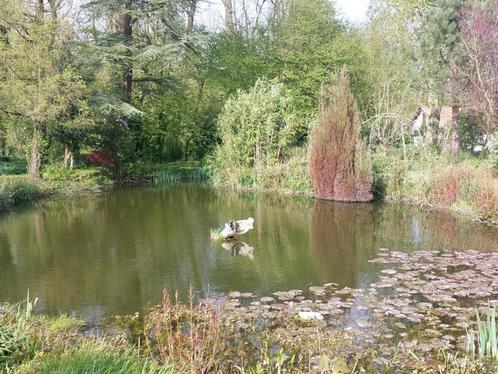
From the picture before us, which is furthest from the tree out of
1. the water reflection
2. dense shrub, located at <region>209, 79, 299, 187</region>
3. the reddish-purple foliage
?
the reddish-purple foliage

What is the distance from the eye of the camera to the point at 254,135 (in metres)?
20.4

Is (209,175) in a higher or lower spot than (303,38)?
lower

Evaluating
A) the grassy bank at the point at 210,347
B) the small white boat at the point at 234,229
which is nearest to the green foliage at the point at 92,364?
the grassy bank at the point at 210,347

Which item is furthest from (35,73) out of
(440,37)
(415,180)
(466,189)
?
(440,37)

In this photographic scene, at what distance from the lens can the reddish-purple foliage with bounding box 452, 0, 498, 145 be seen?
17734 mm

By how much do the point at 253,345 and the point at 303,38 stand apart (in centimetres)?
2097

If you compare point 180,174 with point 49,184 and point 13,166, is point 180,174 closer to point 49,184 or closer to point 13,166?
point 49,184

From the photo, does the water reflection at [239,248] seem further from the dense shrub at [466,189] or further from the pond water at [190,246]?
the dense shrub at [466,189]

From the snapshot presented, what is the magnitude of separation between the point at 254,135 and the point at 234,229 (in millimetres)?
9585

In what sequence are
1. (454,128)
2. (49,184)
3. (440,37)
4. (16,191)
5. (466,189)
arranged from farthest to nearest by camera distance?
(454,128) → (440,37) → (49,184) → (16,191) → (466,189)

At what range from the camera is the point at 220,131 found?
71.6 feet

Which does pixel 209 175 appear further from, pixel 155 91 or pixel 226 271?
pixel 226 271

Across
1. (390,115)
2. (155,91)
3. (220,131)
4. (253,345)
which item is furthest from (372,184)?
(155,91)

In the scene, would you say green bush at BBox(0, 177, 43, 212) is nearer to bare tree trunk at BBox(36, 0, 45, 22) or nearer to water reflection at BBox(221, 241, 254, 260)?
bare tree trunk at BBox(36, 0, 45, 22)
